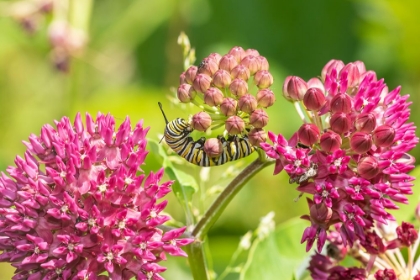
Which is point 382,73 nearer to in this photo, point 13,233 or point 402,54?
point 402,54

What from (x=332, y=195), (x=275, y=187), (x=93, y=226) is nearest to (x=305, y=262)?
(x=332, y=195)

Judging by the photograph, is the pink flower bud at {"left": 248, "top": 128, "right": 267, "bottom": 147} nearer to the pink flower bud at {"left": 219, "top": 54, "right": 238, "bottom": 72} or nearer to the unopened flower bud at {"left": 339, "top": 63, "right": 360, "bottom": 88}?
the pink flower bud at {"left": 219, "top": 54, "right": 238, "bottom": 72}

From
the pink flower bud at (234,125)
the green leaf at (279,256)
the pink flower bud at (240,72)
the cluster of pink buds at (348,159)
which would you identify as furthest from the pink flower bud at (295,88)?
the green leaf at (279,256)

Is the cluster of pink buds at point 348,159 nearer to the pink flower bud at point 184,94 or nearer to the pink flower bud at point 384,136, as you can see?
the pink flower bud at point 384,136

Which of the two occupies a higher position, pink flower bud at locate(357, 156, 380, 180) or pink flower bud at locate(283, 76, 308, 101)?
pink flower bud at locate(283, 76, 308, 101)

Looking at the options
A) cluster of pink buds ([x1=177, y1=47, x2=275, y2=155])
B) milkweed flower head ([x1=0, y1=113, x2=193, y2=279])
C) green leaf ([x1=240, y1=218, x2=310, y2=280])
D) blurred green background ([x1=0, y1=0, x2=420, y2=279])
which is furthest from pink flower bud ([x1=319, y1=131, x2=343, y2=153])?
blurred green background ([x1=0, y1=0, x2=420, y2=279])

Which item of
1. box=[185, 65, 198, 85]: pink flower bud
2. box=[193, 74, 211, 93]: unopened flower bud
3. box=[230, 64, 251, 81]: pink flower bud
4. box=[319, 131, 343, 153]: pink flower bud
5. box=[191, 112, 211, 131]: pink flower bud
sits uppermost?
box=[185, 65, 198, 85]: pink flower bud

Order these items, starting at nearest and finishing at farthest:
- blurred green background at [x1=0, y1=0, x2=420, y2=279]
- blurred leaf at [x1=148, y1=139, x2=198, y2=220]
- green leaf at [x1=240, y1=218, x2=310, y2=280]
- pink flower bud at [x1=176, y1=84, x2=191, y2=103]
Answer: pink flower bud at [x1=176, y1=84, x2=191, y2=103] < blurred leaf at [x1=148, y1=139, x2=198, y2=220] < green leaf at [x1=240, y1=218, x2=310, y2=280] < blurred green background at [x1=0, y1=0, x2=420, y2=279]
